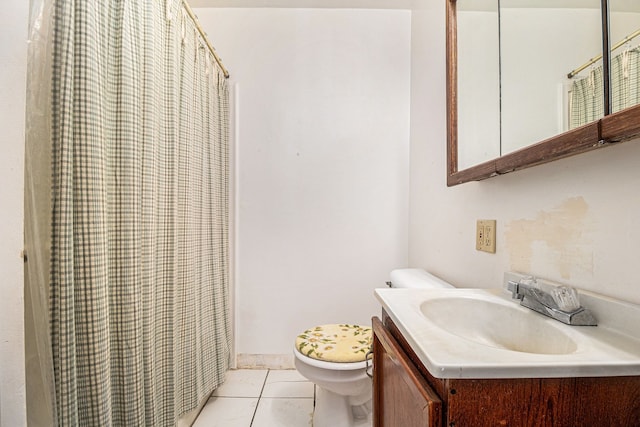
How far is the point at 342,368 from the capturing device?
1283mm

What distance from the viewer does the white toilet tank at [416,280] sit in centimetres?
127

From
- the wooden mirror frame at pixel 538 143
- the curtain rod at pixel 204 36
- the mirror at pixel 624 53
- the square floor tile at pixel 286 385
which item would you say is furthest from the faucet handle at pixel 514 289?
the curtain rod at pixel 204 36

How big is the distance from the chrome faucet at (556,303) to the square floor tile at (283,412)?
3.94ft

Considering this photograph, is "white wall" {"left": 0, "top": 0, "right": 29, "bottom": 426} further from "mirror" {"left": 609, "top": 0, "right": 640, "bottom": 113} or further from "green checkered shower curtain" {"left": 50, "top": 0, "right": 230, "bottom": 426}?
"mirror" {"left": 609, "top": 0, "right": 640, "bottom": 113}

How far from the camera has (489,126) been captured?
1.09m

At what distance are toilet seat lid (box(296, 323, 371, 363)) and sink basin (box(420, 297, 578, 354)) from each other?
0.59 meters

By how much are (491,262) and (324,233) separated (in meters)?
1.08

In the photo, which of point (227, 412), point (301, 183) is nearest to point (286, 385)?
point (227, 412)

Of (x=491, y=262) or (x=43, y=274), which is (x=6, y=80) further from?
(x=491, y=262)

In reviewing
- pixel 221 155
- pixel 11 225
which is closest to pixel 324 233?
pixel 221 155

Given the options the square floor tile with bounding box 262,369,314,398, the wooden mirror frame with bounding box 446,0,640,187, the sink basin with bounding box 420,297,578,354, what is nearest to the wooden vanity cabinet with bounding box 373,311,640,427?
the sink basin with bounding box 420,297,578,354

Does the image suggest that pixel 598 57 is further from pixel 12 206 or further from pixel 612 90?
pixel 12 206

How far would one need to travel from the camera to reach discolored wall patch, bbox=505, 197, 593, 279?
722 mm

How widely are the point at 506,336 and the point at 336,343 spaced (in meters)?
0.81
